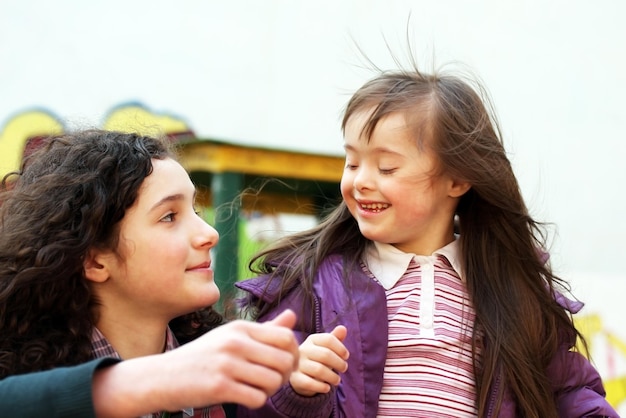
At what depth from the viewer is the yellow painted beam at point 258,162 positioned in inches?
145

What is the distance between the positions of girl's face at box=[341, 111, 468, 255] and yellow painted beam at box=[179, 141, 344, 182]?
2193mm

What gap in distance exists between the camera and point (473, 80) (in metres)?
1.66

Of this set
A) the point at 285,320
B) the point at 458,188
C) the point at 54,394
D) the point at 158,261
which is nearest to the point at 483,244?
the point at 458,188

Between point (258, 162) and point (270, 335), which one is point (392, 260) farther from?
point (258, 162)

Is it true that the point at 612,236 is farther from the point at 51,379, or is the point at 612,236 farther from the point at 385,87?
the point at 51,379

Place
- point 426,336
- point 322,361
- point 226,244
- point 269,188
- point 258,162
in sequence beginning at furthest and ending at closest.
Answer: point 269,188 < point 258,162 < point 226,244 < point 426,336 < point 322,361

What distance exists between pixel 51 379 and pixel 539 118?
4022 millimetres

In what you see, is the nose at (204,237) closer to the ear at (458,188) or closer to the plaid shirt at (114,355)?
the plaid shirt at (114,355)

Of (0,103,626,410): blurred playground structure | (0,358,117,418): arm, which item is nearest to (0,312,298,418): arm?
(0,358,117,418): arm

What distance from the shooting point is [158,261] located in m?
1.29

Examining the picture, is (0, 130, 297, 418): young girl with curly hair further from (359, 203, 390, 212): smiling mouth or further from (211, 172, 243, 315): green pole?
(211, 172, 243, 315): green pole

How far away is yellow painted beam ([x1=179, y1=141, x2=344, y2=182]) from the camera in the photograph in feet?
12.1

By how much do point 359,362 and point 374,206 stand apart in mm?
262

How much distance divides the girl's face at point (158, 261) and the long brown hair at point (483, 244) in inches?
8.3
